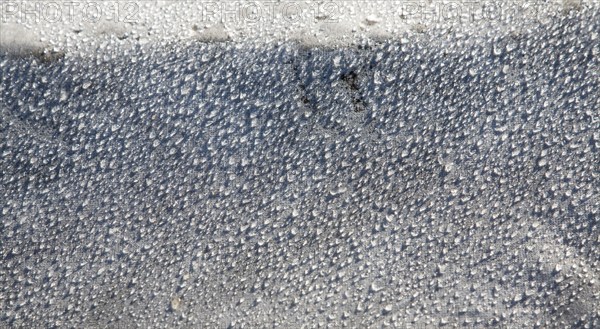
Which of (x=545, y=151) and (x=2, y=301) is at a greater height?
(x=545, y=151)

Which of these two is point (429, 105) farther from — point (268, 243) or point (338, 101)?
point (268, 243)

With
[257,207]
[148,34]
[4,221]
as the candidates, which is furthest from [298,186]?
[4,221]

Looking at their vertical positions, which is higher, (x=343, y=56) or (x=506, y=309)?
(x=343, y=56)

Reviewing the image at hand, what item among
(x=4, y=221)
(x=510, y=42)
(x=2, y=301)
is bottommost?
(x=2, y=301)

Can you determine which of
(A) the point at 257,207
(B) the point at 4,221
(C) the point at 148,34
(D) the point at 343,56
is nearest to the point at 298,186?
(A) the point at 257,207

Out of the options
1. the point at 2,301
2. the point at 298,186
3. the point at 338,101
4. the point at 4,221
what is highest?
the point at 338,101

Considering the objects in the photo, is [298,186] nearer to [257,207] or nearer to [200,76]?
[257,207]
